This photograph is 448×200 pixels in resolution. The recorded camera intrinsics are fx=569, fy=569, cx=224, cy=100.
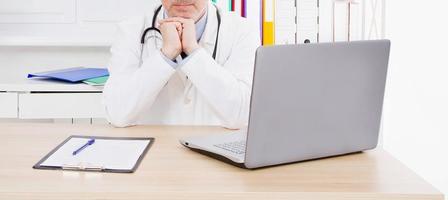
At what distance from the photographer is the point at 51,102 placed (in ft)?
6.96

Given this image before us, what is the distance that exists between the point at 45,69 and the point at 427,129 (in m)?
1.71

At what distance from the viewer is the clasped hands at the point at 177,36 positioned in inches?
58.4

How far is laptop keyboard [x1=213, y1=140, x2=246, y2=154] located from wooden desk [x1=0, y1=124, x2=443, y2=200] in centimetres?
4

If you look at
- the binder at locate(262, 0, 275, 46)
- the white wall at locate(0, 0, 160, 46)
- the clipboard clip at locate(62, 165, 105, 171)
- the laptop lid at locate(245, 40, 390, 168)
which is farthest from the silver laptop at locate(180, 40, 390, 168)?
the white wall at locate(0, 0, 160, 46)

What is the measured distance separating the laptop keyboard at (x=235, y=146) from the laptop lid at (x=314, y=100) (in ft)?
0.28

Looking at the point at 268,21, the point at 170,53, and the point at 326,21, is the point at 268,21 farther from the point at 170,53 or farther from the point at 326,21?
the point at 170,53

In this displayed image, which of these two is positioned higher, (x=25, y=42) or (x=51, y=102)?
(x=25, y=42)

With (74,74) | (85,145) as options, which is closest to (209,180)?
(85,145)

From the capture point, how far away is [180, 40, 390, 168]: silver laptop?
3.03 ft

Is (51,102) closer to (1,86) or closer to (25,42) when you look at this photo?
(1,86)

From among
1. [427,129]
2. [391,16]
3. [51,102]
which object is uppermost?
[391,16]

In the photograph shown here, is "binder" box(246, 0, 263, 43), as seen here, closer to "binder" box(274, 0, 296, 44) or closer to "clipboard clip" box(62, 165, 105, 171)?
"binder" box(274, 0, 296, 44)

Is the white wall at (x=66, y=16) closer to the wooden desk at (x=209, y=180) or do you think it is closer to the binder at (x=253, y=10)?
the binder at (x=253, y=10)

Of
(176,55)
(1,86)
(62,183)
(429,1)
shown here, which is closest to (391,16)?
(429,1)
